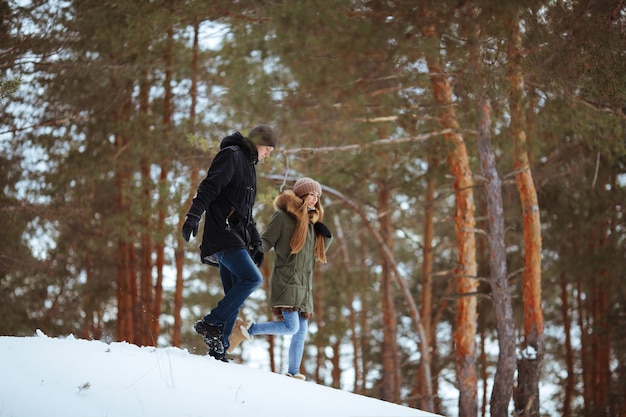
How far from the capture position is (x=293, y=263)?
6.30 metres

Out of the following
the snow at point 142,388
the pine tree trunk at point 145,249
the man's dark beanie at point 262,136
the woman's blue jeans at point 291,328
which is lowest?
the snow at point 142,388

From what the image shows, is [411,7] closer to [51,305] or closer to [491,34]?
[491,34]

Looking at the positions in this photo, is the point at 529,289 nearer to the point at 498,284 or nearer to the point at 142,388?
the point at 498,284

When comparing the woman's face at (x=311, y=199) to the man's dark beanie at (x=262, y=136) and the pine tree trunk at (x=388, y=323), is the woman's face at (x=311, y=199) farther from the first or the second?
the pine tree trunk at (x=388, y=323)

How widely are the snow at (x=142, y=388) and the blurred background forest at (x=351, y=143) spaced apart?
2.92 meters

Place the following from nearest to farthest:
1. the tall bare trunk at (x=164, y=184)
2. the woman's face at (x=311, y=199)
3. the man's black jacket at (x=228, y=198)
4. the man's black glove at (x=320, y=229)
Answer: the man's black jacket at (x=228, y=198) → the woman's face at (x=311, y=199) → the man's black glove at (x=320, y=229) → the tall bare trunk at (x=164, y=184)

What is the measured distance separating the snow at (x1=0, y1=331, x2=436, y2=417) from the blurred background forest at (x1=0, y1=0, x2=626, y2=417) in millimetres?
2916

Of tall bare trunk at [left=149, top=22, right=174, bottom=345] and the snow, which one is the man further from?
tall bare trunk at [left=149, top=22, right=174, bottom=345]

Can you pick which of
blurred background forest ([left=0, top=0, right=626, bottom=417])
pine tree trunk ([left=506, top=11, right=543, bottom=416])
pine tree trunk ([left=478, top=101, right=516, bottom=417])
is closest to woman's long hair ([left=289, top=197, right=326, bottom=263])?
blurred background forest ([left=0, top=0, right=626, bottom=417])

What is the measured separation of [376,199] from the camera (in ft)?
56.2

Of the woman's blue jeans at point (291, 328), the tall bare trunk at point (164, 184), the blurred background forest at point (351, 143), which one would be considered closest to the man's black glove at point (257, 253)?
the woman's blue jeans at point (291, 328)

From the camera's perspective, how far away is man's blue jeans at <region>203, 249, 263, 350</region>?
18.6 feet

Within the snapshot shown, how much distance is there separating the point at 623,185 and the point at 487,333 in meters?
5.96

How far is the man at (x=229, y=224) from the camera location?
221 inches
